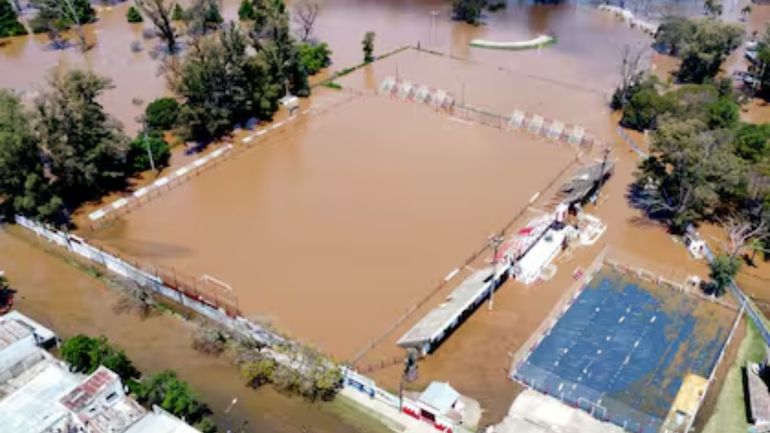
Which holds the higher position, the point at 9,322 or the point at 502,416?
the point at 9,322

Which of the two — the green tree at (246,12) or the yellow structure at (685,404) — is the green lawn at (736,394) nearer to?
the yellow structure at (685,404)

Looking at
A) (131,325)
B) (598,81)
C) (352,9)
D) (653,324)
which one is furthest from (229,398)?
(352,9)

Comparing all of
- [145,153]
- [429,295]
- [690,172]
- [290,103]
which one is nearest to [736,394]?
[690,172]

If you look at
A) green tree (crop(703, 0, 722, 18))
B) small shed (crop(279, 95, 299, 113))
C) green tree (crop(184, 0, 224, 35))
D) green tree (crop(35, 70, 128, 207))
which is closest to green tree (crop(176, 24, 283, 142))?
small shed (crop(279, 95, 299, 113))

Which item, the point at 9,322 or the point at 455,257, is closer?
the point at 9,322

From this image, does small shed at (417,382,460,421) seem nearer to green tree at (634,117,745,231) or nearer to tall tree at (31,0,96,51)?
green tree at (634,117,745,231)

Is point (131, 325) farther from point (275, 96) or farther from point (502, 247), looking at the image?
point (275, 96)

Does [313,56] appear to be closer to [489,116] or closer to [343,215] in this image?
[489,116]

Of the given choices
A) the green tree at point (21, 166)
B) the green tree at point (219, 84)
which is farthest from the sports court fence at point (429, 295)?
the green tree at point (219, 84)
